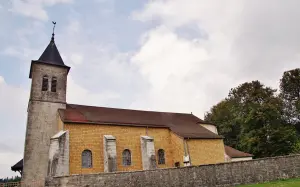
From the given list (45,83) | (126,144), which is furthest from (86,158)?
(45,83)

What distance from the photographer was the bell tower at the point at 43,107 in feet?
64.6

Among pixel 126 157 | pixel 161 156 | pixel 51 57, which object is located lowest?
pixel 161 156

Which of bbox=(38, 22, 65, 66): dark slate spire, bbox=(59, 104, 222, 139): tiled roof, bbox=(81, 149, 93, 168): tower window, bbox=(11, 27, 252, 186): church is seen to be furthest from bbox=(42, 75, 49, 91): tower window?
bbox=(81, 149, 93, 168): tower window

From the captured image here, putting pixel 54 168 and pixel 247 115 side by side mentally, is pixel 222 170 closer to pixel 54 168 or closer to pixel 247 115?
pixel 54 168

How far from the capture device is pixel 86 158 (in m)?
19.9

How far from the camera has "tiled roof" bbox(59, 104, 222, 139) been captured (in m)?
21.5

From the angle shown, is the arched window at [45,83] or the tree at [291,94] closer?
the arched window at [45,83]

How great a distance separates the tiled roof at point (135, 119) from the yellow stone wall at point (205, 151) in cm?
48

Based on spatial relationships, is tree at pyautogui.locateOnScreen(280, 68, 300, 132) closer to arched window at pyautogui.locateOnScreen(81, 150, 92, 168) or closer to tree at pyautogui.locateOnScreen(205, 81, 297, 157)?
tree at pyautogui.locateOnScreen(205, 81, 297, 157)

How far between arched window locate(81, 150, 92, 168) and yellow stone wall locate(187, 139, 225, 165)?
8963 millimetres

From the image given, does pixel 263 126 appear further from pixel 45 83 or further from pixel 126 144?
pixel 45 83

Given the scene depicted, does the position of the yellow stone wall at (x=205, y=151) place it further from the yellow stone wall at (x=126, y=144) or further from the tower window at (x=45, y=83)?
the tower window at (x=45, y=83)

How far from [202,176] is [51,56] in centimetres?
1864

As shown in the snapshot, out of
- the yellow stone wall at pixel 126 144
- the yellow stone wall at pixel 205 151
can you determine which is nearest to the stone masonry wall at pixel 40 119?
the yellow stone wall at pixel 126 144
